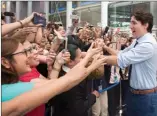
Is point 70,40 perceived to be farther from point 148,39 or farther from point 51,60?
point 148,39

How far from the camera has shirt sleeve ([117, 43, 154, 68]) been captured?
9.31ft

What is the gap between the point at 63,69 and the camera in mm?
2268

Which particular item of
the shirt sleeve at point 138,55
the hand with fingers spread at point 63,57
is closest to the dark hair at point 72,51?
the hand with fingers spread at point 63,57

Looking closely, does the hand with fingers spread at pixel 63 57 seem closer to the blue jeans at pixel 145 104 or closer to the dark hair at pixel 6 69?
the dark hair at pixel 6 69

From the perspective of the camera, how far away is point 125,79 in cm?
531

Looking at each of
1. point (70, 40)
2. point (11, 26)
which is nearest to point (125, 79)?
point (70, 40)

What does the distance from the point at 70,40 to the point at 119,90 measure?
116 inches

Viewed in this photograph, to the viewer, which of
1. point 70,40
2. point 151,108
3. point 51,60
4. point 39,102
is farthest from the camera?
point 151,108

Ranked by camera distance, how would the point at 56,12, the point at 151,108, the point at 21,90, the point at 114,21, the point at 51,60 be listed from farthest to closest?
the point at 114,21 < the point at 56,12 < the point at 151,108 < the point at 51,60 < the point at 21,90

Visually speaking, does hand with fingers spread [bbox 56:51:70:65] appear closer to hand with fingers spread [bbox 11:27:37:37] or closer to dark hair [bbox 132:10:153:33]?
hand with fingers spread [bbox 11:27:37:37]

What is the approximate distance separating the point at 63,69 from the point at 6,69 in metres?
0.95

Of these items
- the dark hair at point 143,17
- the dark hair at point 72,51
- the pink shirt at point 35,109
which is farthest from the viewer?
the dark hair at point 143,17

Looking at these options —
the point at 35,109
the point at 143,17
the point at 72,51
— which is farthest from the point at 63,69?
the point at 143,17

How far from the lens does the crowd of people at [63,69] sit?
1175 mm
